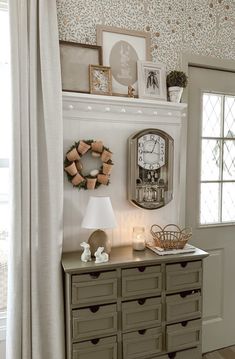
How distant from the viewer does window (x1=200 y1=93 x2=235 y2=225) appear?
2279 mm

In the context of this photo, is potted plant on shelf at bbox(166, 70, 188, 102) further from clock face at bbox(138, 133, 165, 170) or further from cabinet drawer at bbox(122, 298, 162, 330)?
cabinet drawer at bbox(122, 298, 162, 330)


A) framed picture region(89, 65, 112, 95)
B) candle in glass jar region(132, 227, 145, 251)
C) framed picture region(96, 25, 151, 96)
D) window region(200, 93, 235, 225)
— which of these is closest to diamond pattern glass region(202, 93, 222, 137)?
window region(200, 93, 235, 225)

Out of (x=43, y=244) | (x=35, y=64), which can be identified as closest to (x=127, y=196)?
(x=43, y=244)

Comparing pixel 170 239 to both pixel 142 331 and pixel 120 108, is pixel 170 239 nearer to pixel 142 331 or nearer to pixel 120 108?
pixel 142 331

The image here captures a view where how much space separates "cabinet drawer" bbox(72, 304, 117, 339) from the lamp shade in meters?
0.43

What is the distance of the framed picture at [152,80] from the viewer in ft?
6.48

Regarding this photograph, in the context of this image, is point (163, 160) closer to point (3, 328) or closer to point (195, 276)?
point (195, 276)

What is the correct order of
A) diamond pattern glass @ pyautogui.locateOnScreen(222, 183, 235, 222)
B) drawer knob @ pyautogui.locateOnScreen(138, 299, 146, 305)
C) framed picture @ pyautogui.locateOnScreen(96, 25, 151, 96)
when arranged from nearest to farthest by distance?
drawer knob @ pyautogui.locateOnScreen(138, 299, 146, 305), framed picture @ pyautogui.locateOnScreen(96, 25, 151, 96), diamond pattern glass @ pyautogui.locateOnScreen(222, 183, 235, 222)

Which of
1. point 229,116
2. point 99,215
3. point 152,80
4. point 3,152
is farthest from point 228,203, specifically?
point 3,152

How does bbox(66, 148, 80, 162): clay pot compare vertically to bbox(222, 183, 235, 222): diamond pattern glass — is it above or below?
above

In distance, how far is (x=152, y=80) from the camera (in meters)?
2.00

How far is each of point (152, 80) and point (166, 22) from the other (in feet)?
1.44

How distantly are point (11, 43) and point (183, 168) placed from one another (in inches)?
52.9

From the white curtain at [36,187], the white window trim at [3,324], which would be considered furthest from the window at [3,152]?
the white curtain at [36,187]
